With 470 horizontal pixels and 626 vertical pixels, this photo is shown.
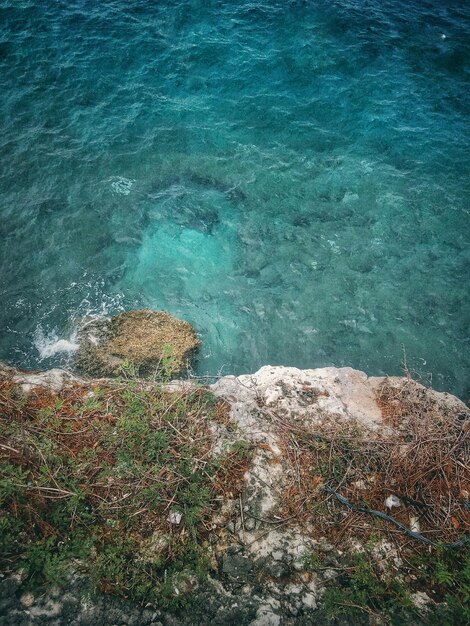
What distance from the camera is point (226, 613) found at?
3.33 m

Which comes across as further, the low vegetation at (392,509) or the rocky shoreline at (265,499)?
the low vegetation at (392,509)

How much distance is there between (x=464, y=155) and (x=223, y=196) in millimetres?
8133

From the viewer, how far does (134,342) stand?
823cm

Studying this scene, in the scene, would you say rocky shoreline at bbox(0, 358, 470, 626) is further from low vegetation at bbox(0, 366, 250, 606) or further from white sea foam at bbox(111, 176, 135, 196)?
white sea foam at bbox(111, 176, 135, 196)

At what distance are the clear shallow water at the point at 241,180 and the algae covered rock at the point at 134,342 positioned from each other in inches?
23.2

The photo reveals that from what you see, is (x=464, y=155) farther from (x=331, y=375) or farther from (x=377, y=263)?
(x=331, y=375)

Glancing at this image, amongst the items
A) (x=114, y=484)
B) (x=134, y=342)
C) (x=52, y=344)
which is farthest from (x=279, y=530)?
(x=52, y=344)

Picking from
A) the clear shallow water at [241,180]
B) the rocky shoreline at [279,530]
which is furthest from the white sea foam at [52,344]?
the rocky shoreline at [279,530]

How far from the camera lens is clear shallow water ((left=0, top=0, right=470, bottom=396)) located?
925 centimetres

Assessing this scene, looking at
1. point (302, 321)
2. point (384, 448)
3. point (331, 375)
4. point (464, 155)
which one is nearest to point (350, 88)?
point (464, 155)

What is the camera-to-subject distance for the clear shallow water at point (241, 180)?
9250mm

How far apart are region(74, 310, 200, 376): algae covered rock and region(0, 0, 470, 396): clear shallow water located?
590mm

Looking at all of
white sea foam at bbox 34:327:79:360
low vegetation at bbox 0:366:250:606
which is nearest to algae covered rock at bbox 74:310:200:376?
white sea foam at bbox 34:327:79:360

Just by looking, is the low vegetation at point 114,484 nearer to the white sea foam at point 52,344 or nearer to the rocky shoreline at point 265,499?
the rocky shoreline at point 265,499
